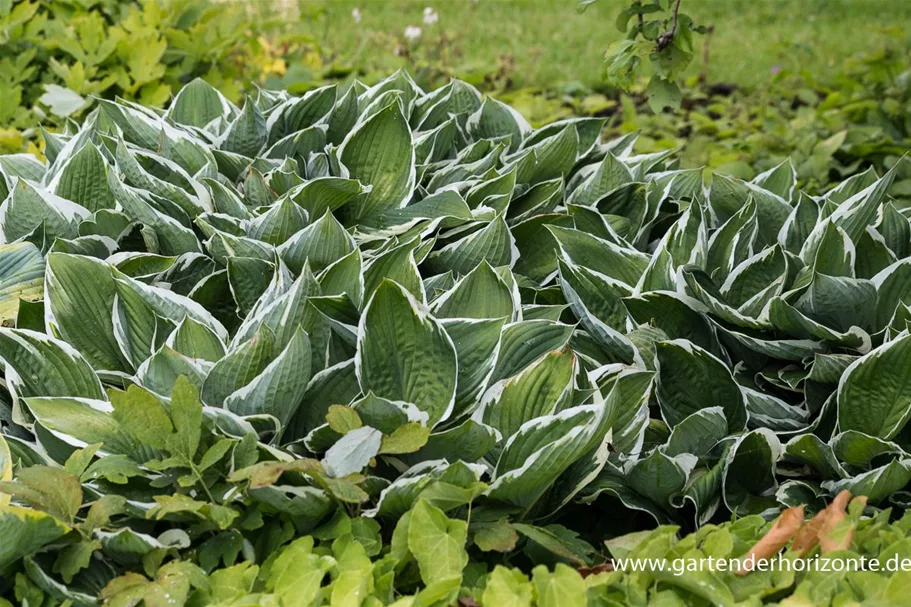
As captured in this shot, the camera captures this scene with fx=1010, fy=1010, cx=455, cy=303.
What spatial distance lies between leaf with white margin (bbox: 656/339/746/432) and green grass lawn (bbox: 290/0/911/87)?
4.76m

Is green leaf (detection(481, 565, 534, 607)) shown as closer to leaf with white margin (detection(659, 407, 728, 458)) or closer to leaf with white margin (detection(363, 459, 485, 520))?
leaf with white margin (detection(363, 459, 485, 520))

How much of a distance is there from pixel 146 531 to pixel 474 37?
7515mm

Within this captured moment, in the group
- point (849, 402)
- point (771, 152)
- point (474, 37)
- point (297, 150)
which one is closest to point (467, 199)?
point (297, 150)

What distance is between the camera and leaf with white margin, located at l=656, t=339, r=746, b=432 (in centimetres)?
200

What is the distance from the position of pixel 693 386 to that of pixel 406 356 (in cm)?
63

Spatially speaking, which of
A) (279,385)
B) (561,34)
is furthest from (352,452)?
(561,34)

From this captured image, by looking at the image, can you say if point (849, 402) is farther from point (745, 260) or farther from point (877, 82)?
point (877, 82)

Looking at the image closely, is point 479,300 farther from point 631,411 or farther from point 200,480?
Result: point 200,480

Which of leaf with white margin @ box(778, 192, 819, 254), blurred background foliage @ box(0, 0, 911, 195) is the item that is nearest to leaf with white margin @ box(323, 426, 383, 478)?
leaf with white margin @ box(778, 192, 819, 254)

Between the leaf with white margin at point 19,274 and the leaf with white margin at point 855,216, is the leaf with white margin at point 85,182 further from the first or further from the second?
the leaf with white margin at point 855,216

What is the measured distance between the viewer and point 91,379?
1.82 m

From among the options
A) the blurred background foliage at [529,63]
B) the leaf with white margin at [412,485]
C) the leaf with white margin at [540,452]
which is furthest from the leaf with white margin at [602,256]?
the blurred background foliage at [529,63]

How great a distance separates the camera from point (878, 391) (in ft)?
6.28

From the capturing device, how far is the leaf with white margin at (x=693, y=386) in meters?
2.00
